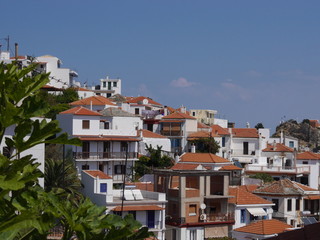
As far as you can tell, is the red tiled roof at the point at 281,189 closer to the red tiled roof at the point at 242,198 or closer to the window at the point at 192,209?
the red tiled roof at the point at 242,198

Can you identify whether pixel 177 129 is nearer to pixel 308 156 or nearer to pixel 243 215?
pixel 308 156

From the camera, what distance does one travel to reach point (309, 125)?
5699 inches

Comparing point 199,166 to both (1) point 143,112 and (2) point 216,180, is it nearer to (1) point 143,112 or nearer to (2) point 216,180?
(2) point 216,180

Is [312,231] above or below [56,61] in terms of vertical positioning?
below

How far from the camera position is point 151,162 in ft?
210

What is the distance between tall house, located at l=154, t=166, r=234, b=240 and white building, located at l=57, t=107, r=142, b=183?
31.3 ft

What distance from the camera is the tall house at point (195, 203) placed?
4688cm

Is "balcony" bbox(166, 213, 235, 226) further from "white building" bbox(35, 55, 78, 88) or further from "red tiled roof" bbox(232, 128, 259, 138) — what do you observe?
"white building" bbox(35, 55, 78, 88)

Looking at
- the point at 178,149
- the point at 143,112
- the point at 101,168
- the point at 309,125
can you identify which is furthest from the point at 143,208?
the point at 309,125

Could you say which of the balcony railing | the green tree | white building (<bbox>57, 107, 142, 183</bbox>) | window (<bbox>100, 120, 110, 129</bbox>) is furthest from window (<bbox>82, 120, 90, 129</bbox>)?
the green tree

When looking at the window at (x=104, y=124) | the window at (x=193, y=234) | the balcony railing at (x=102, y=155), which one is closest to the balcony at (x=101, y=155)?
the balcony railing at (x=102, y=155)

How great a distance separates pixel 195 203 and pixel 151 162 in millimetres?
16485

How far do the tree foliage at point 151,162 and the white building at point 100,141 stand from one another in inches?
35.3

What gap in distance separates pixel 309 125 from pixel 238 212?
319ft
